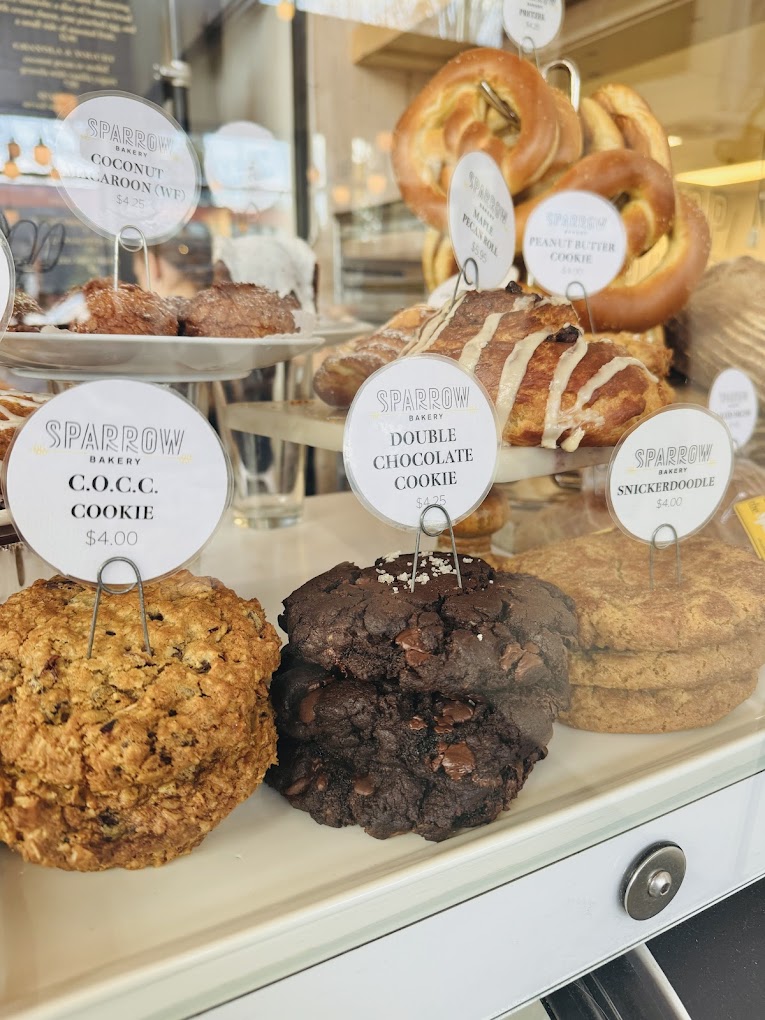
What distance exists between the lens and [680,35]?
5.06 ft

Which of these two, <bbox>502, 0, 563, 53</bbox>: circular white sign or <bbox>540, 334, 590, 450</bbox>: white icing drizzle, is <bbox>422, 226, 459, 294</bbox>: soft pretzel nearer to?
<bbox>502, 0, 563, 53</bbox>: circular white sign

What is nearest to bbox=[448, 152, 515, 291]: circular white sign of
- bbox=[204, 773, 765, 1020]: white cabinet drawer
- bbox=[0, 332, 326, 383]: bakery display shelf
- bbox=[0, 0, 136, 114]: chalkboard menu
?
bbox=[0, 332, 326, 383]: bakery display shelf

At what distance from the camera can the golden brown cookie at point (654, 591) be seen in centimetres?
87

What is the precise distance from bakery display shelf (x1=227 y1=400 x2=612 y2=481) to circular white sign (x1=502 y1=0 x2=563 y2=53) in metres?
0.79

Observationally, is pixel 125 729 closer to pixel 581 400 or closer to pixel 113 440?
pixel 113 440

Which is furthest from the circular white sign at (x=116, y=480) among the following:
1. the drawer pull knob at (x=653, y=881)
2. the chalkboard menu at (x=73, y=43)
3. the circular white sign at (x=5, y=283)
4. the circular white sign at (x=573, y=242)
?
the chalkboard menu at (x=73, y=43)

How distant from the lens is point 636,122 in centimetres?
149

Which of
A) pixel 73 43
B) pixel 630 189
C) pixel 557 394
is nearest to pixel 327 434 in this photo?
pixel 557 394

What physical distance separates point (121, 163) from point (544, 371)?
0.58 metres

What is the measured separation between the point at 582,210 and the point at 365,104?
1196mm

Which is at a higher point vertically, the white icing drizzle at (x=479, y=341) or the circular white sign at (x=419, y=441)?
the white icing drizzle at (x=479, y=341)

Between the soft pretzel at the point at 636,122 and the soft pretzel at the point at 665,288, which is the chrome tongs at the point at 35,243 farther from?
the soft pretzel at the point at 636,122

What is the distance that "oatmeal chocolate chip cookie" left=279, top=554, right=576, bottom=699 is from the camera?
2.36 ft

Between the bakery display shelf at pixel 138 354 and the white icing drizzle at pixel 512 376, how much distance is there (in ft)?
0.85
